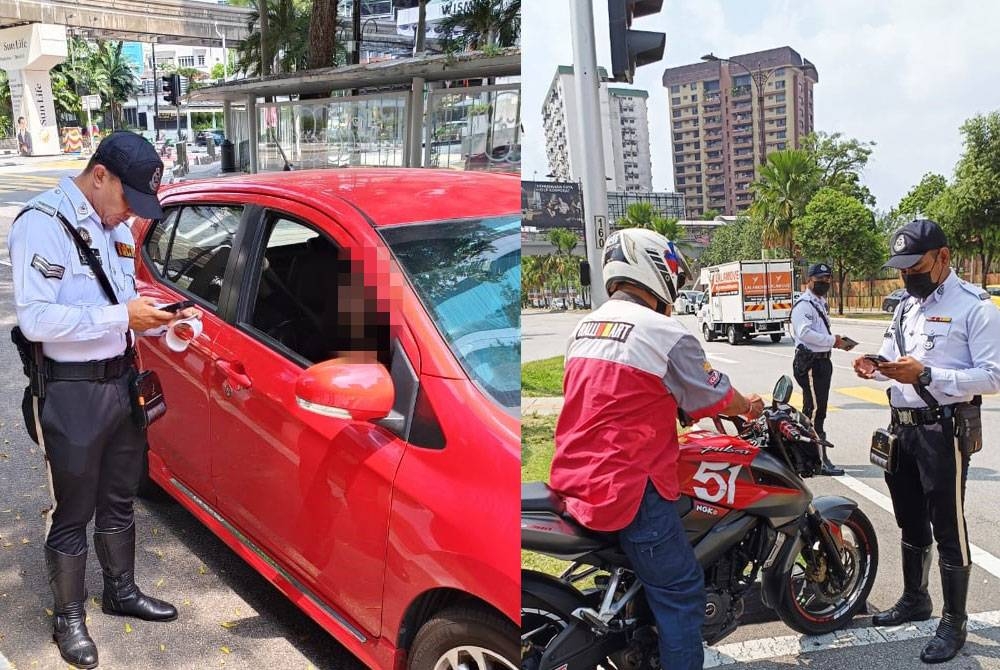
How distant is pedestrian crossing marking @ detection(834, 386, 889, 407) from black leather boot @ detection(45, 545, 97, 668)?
6.04 ft

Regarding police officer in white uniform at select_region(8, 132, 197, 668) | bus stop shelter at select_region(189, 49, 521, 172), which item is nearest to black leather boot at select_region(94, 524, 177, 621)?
police officer in white uniform at select_region(8, 132, 197, 668)

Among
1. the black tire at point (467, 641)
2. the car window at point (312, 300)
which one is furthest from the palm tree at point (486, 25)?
the black tire at point (467, 641)

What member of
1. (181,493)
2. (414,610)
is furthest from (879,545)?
(181,493)

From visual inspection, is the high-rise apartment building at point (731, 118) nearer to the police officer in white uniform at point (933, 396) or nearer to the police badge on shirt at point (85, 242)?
the police officer in white uniform at point (933, 396)

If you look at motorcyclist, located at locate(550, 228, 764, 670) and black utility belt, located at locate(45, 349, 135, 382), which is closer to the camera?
motorcyclist, located at locate(550, 228, 764, 670)

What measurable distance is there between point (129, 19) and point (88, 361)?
4.76m

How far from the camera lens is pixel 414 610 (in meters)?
1.63

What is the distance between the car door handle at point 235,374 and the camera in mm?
2132

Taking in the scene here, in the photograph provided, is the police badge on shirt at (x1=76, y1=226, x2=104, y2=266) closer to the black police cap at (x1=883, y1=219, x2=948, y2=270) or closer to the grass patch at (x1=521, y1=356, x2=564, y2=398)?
the grass patch at (x1=521, y1=356, x2=564, y2=398)

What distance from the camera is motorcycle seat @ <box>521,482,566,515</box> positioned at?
43.6 inches

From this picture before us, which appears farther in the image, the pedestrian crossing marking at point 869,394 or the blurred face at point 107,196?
the blurred face at point 107,196

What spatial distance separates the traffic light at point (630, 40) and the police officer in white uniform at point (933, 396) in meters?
0.50

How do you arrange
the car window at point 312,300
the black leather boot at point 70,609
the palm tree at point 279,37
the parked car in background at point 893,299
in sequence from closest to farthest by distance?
the parked car in background at point 893,299 → the car window at point 312,300 → the black leather boot at point 70,609 → the palm tree at point 279,37

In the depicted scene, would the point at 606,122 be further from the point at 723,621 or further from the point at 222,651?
the point at 222,651
